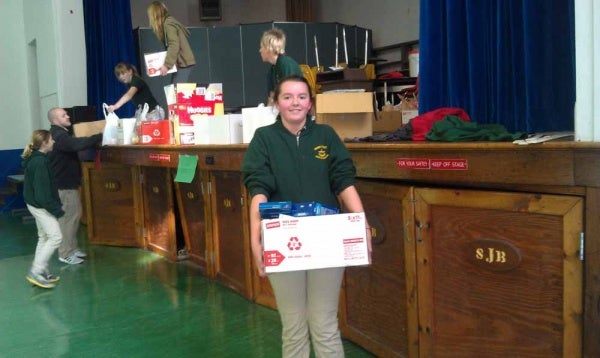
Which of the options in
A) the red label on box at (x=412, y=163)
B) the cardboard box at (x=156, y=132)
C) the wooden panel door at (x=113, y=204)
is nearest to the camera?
the red label on box at (x=412, y=163)

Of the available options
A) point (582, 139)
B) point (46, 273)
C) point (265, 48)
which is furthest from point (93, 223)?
point (582, 139)

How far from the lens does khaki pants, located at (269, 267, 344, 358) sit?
1989 mm

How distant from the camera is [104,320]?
333 centimetres

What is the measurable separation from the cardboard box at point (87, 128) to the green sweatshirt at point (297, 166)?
12.4 feet

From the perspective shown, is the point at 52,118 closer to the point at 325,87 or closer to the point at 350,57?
the point at 325,87

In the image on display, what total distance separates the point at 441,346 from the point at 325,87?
82.2 inches

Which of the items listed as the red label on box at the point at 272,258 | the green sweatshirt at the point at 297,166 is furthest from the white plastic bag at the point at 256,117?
the red label on box at the point at 272,258

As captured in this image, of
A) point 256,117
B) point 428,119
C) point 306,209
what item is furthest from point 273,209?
point 256,117

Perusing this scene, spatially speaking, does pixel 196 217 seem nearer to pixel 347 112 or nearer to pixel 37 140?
pixel 37 140

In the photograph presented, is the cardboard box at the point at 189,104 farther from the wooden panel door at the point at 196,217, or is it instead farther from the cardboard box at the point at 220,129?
the wooden panel door at the point at 196,217

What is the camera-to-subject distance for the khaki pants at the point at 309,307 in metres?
1.99

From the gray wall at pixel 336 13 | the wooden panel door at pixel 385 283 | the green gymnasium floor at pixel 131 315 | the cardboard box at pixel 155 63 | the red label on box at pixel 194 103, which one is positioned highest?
the gray wall at pixel 336 13

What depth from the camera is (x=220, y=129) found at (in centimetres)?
367

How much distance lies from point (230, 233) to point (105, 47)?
4513 mm
